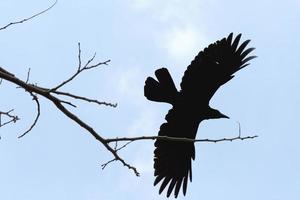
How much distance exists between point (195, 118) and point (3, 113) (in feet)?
15.6

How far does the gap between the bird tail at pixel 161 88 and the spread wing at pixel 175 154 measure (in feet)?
0.95

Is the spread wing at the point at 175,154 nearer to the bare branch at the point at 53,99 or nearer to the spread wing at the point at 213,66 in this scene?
the spread wing at the point at 213,66

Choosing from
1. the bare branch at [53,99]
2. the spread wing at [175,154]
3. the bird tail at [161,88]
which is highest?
the bird tail at [161,88]

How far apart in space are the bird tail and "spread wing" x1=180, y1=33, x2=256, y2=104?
0.62 feet

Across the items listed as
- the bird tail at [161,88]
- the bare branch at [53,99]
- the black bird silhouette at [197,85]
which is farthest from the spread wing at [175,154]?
the bare branch at [53,99]

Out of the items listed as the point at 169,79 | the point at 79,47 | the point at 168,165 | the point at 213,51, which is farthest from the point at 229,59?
the point at 79,47

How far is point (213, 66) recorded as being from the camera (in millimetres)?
8164

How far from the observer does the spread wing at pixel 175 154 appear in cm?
870

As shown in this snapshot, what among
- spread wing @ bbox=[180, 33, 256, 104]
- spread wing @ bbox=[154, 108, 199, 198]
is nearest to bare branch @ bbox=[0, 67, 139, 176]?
spread wing @ bbox=[180, 33, 256, 104]

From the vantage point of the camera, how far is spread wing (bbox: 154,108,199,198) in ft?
28.5

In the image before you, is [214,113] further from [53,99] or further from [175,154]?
[53,99]

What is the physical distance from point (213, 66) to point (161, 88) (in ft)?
2.69

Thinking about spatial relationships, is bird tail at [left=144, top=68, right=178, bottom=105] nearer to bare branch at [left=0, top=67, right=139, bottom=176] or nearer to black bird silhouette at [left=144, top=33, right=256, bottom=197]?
black bird silhouette at [left=144, top=33, right=256, bottom=197]

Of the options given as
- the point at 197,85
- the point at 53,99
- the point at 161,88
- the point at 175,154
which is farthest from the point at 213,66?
the point at 53,99
